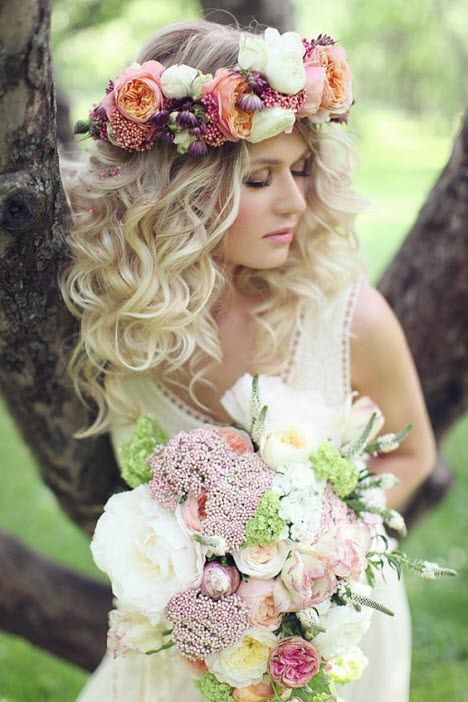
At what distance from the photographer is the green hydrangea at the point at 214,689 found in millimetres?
1942

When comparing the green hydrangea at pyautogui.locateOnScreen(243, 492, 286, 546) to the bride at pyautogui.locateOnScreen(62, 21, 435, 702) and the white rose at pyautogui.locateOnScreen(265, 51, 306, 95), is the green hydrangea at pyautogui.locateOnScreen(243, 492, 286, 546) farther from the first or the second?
the white rose at pyautogui.locateOnScreen(265, 51, 306, 95)

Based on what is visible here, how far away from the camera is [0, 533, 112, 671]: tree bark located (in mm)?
3408

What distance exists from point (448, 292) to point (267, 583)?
1.56 meters

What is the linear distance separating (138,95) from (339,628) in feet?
4.66

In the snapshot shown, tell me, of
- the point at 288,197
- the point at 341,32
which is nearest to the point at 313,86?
the point at 288,197

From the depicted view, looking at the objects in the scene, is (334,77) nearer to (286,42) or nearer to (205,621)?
(286,42)

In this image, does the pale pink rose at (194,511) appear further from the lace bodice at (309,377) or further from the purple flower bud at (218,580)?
the lace bodice at (309,377)

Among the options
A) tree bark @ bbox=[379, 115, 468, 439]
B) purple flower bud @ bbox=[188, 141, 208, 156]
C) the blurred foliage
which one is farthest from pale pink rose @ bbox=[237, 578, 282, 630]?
the blurred foliage

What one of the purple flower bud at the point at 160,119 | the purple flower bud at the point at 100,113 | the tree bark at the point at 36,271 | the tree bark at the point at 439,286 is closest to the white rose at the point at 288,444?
the tree bark at the point at 36,271

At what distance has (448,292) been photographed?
3.05 m

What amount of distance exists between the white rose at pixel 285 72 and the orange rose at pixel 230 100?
71mm

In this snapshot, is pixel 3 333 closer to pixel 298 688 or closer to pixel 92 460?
pixel 92 460

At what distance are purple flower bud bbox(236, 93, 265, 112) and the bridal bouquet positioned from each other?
0.77 meters

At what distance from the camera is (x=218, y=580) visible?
1850 millimetres
